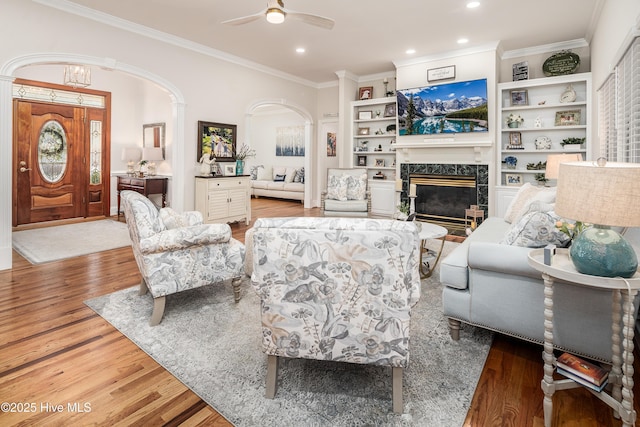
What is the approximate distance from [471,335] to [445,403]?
31.6 inches

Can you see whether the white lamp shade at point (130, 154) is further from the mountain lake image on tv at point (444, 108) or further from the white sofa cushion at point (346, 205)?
the mountain lake image on tv at point (444, 108)

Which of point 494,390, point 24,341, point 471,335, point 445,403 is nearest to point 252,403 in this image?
point 445,403

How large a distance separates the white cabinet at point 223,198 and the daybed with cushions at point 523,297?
4331 mm

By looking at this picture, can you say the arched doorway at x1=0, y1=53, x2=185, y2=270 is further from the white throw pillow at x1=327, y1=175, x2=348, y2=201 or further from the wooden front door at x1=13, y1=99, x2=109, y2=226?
the white throw pillow at x1=327, y1=175, x2=348, y2=201

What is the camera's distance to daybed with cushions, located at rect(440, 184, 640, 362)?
6.03 feet

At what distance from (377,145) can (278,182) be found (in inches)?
132

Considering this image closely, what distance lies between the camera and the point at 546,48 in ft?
18.6

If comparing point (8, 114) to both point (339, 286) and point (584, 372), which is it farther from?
point (584, 372)

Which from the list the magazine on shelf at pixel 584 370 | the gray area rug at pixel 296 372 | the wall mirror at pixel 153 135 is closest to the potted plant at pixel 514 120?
the gray area rug at pixel 296 372

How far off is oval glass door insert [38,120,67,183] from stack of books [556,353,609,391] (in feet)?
25.4

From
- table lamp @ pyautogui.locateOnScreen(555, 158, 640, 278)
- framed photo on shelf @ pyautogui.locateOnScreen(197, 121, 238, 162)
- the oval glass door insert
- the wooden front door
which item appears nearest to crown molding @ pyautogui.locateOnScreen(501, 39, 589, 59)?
framed photo on shelf @ pyautogui.locateOnScreen(197, 121, 238, 162)

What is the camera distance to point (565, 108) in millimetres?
5609

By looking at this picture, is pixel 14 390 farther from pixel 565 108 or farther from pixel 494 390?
pixel 565 108

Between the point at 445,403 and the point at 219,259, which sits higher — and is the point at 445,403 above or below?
below
